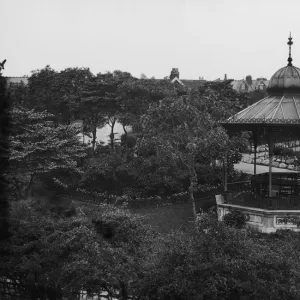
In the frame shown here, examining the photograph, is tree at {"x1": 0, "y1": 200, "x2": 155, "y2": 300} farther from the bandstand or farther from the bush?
the bandstand

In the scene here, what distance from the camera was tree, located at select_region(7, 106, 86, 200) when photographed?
88.2 ft

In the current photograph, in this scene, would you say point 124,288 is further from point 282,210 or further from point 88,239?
point 282,210

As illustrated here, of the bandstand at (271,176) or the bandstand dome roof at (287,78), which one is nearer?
the bandstand at (271,176)

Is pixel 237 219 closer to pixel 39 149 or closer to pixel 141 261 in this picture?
pixel 141 261

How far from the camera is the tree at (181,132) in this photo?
24.1 meters

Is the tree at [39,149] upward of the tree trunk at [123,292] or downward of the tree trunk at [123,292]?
upward

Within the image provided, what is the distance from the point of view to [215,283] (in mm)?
10547

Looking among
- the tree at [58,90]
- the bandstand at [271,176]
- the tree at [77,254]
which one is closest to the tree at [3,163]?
the tree at [77,254]

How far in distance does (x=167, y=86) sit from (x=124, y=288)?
2819 centimetres

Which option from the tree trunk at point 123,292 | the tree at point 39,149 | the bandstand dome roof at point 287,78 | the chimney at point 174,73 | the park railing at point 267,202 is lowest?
the tree trunk at point 123,292


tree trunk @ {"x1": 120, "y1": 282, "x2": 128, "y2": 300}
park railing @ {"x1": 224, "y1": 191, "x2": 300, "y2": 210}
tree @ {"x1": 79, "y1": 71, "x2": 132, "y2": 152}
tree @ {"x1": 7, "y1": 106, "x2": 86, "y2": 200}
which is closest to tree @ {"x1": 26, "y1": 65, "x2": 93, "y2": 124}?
tree @ {"x1": 79, "y1": 71, "x2": 132, "y2": 152}

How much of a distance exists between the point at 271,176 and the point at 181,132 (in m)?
6.06

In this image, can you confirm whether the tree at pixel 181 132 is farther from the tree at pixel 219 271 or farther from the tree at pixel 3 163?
the tree at pixel 219 271

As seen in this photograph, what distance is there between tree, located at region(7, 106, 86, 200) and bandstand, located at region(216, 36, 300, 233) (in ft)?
34.7
